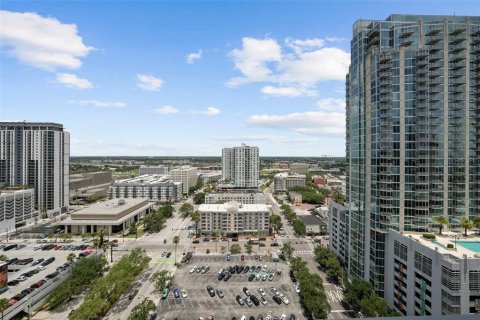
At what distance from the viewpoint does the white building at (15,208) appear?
68812 millimetres

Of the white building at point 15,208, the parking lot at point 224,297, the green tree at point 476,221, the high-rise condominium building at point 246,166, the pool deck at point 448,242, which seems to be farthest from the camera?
the high-rise condominium building at point 246,166

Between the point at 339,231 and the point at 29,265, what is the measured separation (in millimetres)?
48234

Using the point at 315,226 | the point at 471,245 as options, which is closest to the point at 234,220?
the point at 315,226

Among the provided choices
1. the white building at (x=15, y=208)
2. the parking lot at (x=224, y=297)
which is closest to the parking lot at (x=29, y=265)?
the white building at (x=15, y=208)

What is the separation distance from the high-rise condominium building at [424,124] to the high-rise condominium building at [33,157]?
Result: 83.7m

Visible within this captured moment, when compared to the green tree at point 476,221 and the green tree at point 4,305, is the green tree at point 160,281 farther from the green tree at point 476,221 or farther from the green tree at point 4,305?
the green tree at point 476,221

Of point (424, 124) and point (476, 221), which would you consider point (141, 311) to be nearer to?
point (424, 124)

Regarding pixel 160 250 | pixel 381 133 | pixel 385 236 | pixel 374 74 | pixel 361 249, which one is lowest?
pixel 160 250

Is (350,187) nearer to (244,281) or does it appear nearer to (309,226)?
(244,281)

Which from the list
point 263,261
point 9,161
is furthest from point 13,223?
point 263,261

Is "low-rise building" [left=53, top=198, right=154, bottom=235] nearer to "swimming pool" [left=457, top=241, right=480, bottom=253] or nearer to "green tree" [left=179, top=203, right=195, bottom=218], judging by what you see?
"green tree" [left=179, top=203, right=195, bottom=218]

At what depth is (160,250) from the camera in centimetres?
5853

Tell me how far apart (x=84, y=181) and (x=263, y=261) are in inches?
3687

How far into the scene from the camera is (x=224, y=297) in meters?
38.4
